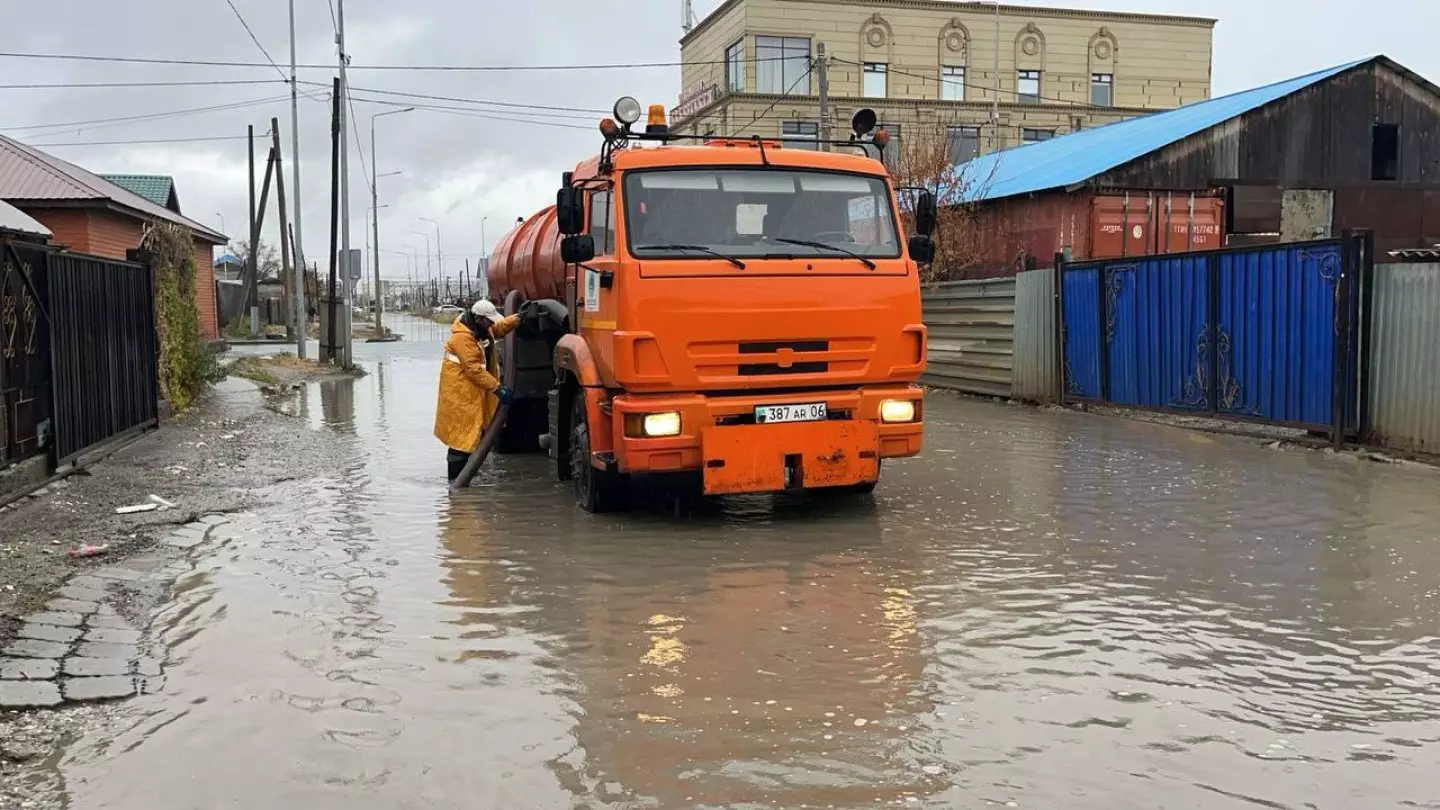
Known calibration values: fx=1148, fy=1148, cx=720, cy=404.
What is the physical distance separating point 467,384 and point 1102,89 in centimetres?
5198

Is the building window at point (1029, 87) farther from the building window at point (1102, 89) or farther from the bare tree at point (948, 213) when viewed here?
the bare tree at point (948, 213)

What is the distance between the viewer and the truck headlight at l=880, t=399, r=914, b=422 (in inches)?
312

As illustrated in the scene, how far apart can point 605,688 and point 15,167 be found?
976 inches

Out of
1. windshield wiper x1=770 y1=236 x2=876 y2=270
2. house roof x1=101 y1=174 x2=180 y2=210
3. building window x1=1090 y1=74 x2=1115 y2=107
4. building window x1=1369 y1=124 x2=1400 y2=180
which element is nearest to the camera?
windshield wiper x1=770 y1=236 x2=876 y2=270

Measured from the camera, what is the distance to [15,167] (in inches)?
947

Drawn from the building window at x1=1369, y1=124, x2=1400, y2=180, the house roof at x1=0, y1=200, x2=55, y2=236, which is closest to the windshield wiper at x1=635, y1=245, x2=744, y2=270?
the house roof at x1=0, y1=200, x2=55, y2=236

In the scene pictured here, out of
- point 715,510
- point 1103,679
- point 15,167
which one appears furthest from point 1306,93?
point 15,167

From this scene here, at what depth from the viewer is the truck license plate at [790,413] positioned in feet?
24.7

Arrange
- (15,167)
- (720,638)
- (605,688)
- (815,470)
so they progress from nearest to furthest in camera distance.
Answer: (605,688) → (720,638) → (815,470) → (15,167)

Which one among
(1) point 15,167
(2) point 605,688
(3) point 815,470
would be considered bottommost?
(2) point 605,688

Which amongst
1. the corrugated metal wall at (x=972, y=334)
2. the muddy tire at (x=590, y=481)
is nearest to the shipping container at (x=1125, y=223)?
the corrugated metal wall at (x=972, y=334)

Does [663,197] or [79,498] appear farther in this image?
[79,498]

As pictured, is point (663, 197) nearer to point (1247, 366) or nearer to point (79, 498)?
point (79, 498)

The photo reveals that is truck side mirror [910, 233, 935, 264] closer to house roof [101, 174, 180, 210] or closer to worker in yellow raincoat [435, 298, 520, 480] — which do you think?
worker in yellow raincoat [435, 298, 520, 480]
